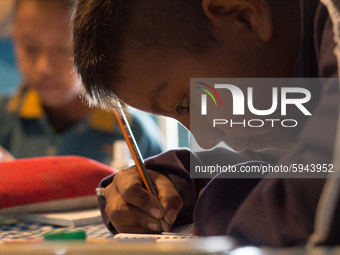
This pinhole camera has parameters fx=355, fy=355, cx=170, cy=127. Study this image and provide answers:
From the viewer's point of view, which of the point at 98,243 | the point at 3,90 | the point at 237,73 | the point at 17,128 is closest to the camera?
the point at 98,243

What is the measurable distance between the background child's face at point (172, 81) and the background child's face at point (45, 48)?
601 mm

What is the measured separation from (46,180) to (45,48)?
1.99 feet

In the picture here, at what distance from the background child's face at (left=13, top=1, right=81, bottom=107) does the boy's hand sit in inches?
23.1

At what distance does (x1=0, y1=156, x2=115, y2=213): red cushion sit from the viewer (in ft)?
1.15

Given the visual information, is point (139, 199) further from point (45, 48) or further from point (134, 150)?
point (45, 48)

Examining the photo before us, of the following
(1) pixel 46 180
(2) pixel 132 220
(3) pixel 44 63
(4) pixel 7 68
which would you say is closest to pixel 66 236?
(2) pixel 132 220

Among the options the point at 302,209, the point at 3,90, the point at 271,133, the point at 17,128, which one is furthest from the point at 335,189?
the point at 3,90

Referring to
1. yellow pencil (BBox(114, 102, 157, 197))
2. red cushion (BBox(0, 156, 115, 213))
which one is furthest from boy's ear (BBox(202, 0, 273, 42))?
red cushion (BBox(0, 156, 115, 213))

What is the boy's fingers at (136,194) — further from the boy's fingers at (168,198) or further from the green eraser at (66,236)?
the green eraser at (66,236)

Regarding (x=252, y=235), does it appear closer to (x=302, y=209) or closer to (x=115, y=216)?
(x=302, y=209)

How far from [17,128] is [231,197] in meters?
0.92

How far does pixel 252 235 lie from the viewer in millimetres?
150

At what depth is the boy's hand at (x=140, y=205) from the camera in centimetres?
27

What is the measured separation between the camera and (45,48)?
89 centimetres
